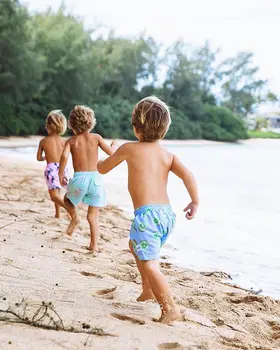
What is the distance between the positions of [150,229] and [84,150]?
2105 mm

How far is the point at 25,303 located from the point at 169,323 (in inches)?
27.3

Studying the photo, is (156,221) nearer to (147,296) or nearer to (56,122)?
(147,296)

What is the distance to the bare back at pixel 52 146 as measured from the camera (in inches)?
247

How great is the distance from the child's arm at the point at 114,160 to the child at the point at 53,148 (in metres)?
2.96

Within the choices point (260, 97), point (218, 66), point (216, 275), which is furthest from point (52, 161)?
point (260, 97)

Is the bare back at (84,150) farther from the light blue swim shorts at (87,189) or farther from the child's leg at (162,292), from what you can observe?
the child's leg at (162,292)

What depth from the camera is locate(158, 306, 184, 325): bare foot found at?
110 inches

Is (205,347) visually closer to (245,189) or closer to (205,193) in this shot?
(205,193)

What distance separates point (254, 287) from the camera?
4.56 meters

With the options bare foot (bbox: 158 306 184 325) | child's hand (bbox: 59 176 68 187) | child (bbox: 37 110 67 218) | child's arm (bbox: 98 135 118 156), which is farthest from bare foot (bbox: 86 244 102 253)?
bare foot (bbox: 158 306 184 325)

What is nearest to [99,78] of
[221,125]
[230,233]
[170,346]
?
[221,125]

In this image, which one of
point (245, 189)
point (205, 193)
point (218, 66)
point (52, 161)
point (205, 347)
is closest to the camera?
point (205, 347)

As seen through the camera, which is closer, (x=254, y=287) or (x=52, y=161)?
(x=254, y=287)

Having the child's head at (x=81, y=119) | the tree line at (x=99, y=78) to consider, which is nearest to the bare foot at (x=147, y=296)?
the child's head at (x=81, y=119)
